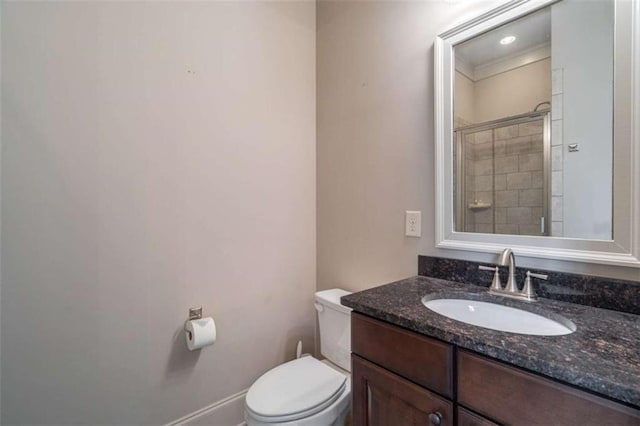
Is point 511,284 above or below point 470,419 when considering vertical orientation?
above

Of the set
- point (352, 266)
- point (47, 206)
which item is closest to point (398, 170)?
point (352, 266)

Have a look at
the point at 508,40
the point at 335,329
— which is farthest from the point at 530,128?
the point at 335,329

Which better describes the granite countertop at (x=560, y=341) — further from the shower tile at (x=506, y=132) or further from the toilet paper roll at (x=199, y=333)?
the toilet paper roll at (x=199, y=333)

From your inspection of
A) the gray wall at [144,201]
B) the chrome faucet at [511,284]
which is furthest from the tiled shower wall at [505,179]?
the gray wall at [144,201]

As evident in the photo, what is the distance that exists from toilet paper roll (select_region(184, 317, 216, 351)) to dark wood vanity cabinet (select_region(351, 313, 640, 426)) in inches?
28.7

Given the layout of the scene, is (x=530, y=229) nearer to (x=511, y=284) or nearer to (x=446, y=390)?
(x=511, y=284)

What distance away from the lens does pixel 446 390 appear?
2.45 ft

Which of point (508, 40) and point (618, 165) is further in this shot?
point (508, 40)

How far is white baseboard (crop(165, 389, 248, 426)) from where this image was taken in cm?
141

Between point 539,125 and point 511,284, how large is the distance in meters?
0.57

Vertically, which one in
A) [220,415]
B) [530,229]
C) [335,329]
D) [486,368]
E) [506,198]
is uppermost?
[506,198]

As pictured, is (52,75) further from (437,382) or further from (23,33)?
(437,382)

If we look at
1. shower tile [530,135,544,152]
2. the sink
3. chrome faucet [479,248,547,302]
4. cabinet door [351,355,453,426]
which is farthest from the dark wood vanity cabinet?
shower tile [530,135,544,152]

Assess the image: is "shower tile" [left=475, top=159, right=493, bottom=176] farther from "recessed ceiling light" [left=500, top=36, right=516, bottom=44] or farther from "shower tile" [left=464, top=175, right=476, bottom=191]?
"recessed ceiling light" [left=500, top=36, right=516, bottom=44]
